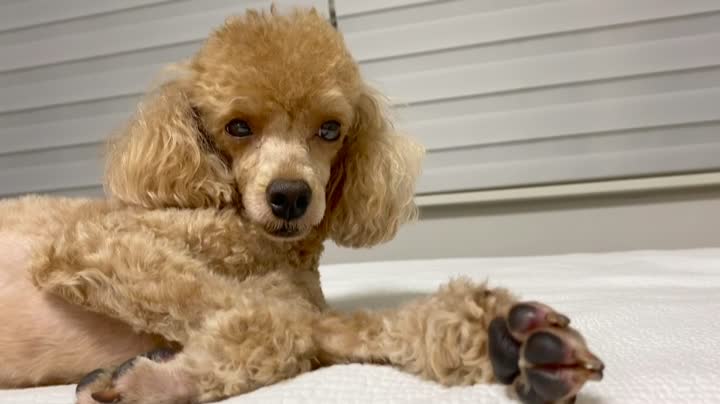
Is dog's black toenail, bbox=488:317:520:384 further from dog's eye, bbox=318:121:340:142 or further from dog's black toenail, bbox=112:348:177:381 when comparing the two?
dog's eye, bbox=318:121:340:142

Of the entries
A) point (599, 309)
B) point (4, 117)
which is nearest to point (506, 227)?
point (599, 309)

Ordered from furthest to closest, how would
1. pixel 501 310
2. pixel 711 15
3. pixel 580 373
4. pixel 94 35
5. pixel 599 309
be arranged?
pixel 94 35, pixel 711 15, pixel 599 309, pixel 501 310, pixel 580 373

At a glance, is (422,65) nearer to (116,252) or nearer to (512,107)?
Result: (512,107)

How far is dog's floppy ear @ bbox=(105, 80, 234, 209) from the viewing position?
39.2 inches

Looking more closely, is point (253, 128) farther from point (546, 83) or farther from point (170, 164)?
point (546, 83)

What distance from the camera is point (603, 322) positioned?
96 cm

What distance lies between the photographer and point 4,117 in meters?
2.46

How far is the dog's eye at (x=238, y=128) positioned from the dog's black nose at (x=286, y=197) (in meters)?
0.11

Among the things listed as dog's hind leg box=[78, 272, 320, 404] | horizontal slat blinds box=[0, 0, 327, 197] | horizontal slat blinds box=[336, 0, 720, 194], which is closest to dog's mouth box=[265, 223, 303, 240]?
dog's hind leg box=[78, 272, 320, 404]

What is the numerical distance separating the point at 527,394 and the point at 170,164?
647 mm

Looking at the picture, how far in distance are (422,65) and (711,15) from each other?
2.87ft

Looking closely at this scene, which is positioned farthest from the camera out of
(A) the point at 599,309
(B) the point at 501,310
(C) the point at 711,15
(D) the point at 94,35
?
(D) the point at 94,35

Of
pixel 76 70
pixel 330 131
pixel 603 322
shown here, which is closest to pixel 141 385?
pixel 330 131

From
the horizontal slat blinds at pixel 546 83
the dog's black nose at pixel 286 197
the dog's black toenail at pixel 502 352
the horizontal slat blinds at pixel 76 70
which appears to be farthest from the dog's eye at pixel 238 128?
the horizontal slat blinds at pixel 76 70
